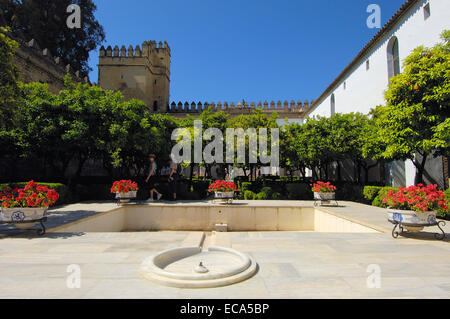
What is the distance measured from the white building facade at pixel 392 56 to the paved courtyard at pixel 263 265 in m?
8.37

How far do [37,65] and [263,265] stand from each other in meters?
21.6

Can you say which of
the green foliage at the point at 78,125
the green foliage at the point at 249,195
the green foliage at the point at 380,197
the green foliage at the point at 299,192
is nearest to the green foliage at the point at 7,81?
the green foliage at the point at 78,125

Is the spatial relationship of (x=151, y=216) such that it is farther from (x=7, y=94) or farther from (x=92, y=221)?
(x=7, y=94)

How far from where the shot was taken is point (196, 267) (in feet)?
11.0

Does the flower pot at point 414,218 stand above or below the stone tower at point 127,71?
below

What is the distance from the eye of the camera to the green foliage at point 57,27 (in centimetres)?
2736

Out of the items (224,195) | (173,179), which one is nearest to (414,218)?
(224,195)

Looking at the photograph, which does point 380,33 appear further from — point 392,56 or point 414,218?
point 414,218

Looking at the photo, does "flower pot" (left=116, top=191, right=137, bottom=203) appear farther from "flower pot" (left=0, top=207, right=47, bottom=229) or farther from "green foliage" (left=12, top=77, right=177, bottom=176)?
"flower pot" (left=0, top=207, right=47, bottom=229)

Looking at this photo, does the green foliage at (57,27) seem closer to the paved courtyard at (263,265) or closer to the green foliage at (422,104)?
the paved courtyard at (263,265)

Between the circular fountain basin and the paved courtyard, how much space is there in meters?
0.09

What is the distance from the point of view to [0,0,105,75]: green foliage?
89.8ft
